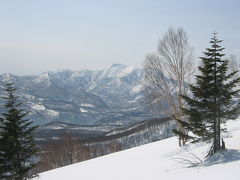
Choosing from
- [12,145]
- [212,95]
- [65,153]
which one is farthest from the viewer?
[65,153]

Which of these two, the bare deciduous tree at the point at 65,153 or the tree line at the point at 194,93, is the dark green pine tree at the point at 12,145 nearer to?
the tree line at the point at 194,93

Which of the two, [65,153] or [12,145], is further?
[65,153]

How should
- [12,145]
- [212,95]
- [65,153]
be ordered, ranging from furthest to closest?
[65,153] < [12,145] < [212,95]

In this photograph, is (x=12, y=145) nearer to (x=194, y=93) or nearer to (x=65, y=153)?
(x=194, y=93)

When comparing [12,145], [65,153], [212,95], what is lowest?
[65,153]

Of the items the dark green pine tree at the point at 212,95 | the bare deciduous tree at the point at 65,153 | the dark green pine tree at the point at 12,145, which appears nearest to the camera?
the dark green pine tree at the point at 212,95

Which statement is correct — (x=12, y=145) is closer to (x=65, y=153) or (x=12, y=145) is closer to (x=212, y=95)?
(x=212, y=95)

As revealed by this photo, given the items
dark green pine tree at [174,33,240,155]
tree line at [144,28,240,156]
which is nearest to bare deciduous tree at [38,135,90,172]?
tree line at [144,28,240,156]

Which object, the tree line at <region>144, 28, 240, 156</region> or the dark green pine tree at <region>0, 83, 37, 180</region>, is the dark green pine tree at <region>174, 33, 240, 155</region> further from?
the dark green pine tree at <region>0, 83, 37, 180</region>

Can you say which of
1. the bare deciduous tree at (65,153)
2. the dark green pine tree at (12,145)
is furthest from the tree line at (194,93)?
the bare deciduous tree at (65,153)

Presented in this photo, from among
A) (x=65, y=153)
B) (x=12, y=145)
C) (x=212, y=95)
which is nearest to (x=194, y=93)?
(x=212, y=95)

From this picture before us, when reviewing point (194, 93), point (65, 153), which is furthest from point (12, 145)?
point (65, 153)

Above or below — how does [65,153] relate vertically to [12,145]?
below

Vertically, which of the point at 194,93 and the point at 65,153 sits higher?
the point at 194,93
